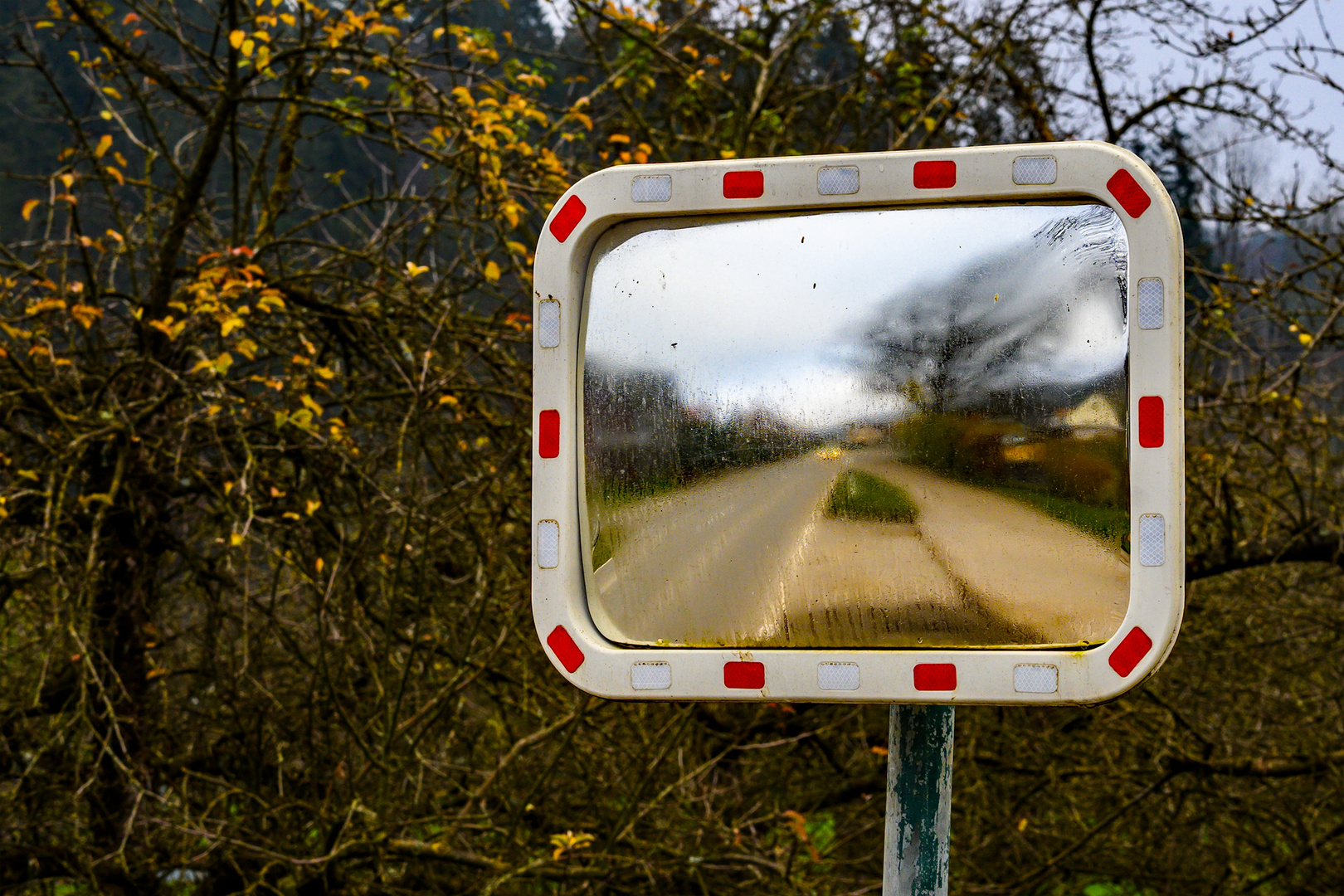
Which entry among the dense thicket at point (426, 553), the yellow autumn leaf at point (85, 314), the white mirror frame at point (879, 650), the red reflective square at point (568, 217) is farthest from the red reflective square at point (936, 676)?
the yellow autumn leaf at point (85, 314)

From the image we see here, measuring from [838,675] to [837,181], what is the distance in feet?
1.65

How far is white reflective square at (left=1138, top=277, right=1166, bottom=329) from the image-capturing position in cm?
120

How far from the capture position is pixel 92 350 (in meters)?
5.06

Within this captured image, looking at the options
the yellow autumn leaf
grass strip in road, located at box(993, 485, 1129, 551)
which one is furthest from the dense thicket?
grass strip in road, located at box(993, 485, 1129, 551)

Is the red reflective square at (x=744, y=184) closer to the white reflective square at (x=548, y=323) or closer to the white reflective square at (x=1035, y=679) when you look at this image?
the white reflective square at (x=548, y=323)

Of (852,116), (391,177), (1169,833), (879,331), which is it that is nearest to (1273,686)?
(1169,833)

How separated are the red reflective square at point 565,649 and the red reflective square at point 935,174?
23.2 inches

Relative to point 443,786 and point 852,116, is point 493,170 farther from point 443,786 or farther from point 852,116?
point 852,116

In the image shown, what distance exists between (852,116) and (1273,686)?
12.4ft

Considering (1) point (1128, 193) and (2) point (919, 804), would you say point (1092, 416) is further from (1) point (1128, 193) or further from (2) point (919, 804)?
(2) point (919, 804)

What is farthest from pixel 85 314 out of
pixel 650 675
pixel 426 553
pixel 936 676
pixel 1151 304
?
pixel 1151 304

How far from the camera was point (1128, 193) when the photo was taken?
123cm

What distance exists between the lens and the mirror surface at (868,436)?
1.23 m

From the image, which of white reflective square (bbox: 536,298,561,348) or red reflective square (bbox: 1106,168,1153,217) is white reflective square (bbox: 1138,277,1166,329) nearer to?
red reflective square (bbox: 1106,168,1153,217)
